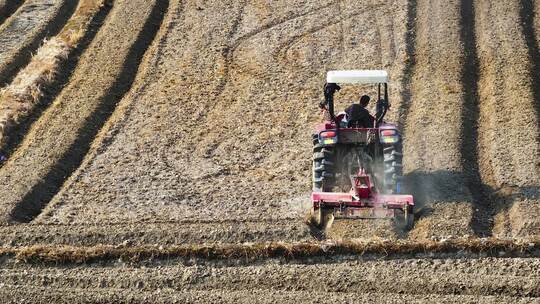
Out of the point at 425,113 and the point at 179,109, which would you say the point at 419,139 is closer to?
the point at 425,113

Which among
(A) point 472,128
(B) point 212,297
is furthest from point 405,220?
(A) point 472,128

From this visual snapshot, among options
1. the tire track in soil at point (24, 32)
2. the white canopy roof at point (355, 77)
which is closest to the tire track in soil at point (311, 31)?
the tire track in soil at point (24, 32)

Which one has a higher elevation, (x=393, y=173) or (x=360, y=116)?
(x=360, y=116)

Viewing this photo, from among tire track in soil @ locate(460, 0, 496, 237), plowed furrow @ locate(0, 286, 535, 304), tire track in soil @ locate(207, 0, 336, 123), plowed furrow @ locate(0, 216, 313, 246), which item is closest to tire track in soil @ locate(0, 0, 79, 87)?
tire track in soil @ locate(207, 0, 336, 123)

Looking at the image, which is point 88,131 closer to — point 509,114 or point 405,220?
point 405,220

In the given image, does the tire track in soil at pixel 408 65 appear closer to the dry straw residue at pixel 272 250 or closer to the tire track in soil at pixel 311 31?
the tire track in soil at pixel 311 31

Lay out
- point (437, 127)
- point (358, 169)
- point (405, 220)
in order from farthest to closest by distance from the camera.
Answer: point (437, 127) → point (358, 169) → point (405, 220)
